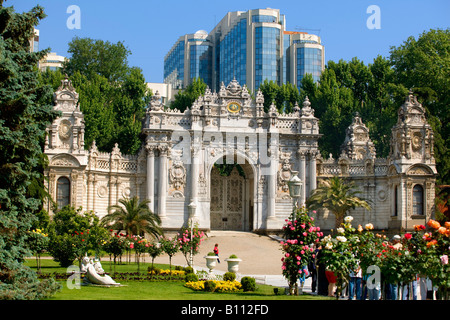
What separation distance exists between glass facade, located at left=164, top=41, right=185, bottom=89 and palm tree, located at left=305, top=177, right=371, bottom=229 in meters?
67.4

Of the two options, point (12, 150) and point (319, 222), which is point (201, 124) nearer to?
point (319, 222)

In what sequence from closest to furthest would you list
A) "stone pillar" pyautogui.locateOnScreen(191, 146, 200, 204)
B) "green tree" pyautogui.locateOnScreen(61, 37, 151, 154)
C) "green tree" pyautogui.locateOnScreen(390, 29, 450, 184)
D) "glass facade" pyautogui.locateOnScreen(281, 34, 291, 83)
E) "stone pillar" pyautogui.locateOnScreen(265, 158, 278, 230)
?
"stone pillar" pyautogui.locateOnScreen(191, 146, 200, 204)
"stone pillar" pyautogui.locateOnScreen(265, 158, 278, 230)
"green tree" pyautogui.locateOnScreen(390, 29, 450, 184)
"green tree" pyautogui.locateOnScreen(61, 37, 151, 154)
"glass facade" pyautogui.locateOnScreen(281, 34, 291, 83)

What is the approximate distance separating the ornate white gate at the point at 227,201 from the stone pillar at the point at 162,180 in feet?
17.4

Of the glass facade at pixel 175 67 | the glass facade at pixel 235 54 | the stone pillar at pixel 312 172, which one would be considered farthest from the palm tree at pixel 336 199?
the glass facade at pixel 175 67

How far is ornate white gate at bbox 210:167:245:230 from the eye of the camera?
50.7 m

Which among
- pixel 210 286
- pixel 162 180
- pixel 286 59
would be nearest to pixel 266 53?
pixel 286 59

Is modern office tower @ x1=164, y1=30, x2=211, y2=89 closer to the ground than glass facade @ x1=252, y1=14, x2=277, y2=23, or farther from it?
closer to the ground

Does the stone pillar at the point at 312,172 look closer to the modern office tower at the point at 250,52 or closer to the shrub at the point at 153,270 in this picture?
the shrub at the point at 153,270

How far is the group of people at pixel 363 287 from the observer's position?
2111cm

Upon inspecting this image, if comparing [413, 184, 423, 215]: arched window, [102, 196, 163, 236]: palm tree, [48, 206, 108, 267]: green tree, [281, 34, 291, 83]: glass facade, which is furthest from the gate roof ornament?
[281, 34, 291, 83]: glass facade

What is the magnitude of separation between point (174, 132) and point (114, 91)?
58.6ft

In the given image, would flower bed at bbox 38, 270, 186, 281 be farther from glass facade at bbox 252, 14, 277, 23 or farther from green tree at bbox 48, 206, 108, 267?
glass facade at bbox 252, 14, 277, 23

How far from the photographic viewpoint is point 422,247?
17484 millimetres

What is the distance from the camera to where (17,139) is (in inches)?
731
